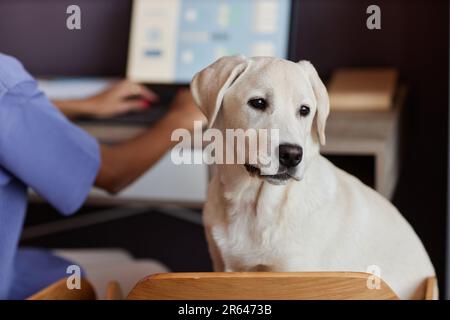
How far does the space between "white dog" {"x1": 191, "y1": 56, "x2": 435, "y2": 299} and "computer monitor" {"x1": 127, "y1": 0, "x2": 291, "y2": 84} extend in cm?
92

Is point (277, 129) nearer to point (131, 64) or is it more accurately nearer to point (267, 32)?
point (267, 32)

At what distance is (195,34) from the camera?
1979 millimetres

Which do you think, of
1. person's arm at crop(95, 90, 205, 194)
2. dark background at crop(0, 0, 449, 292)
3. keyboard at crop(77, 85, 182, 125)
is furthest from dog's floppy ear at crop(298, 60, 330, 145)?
dark background at crop(0, 0, 449, 292)

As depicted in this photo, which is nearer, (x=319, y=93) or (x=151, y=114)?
(x=319, y=93)

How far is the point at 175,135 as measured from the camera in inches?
59.8

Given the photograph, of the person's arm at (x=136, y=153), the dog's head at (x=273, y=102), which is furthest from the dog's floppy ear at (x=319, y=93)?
the person's arm at (x=136, y=153)

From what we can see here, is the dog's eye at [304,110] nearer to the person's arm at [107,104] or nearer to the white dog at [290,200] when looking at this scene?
the white dog at [290,200]

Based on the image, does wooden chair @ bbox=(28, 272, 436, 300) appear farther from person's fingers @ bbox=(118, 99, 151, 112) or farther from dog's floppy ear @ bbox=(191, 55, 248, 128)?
person's fingers @ bbox=(118, 99, 151, 112)

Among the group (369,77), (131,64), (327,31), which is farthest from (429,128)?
(131,64)

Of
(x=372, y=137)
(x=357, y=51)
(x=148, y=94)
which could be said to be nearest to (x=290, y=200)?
(x=372, y=137)

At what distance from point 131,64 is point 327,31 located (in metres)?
0.57

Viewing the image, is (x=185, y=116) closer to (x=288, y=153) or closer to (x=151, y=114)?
(x=151, y=114)

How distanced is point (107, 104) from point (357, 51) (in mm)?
744

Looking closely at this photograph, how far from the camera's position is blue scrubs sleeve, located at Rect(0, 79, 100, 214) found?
3.61 ft
